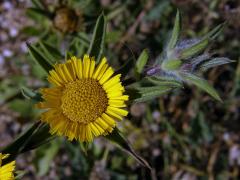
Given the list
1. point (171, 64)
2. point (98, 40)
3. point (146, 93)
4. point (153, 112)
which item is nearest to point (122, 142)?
point (146, 93)

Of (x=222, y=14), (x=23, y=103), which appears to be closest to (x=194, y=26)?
(x=222, y=14)

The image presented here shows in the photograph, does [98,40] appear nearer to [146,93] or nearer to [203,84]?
[146,93]

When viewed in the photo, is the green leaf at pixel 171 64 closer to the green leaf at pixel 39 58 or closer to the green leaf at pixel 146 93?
the green leaf at pixel 146 93

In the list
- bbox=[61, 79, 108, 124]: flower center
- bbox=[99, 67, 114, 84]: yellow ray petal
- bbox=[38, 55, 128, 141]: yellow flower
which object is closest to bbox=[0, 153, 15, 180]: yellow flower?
bbox=[38, 55, 128, 141]: yellow flower

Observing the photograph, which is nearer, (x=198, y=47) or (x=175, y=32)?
(x=198, y=47)

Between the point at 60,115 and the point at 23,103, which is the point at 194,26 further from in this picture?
the point at 60,115

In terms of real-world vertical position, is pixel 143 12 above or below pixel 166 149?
above
